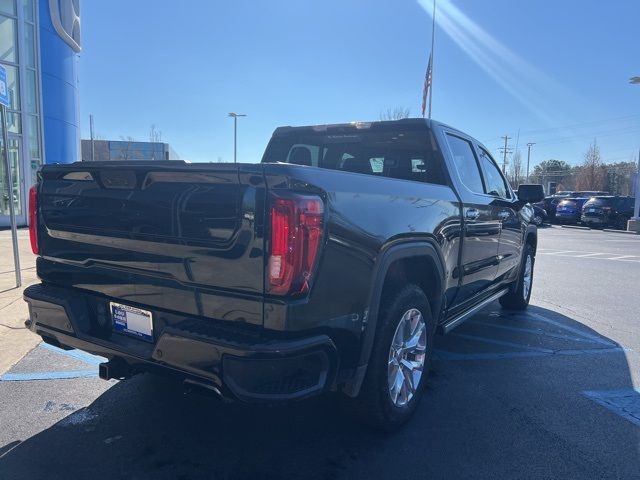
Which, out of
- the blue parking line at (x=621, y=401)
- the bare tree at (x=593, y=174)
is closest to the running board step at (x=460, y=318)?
the blue parking line at (x=621, y=401)

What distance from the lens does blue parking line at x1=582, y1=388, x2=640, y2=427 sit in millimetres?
3443

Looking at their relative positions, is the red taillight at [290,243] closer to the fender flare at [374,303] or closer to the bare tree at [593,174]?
the fender flare at [374,303]

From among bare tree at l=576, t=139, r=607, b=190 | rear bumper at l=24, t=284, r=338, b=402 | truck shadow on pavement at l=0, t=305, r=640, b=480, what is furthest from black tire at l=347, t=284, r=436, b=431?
bare tree at l=576, t=139, r=607, b=190

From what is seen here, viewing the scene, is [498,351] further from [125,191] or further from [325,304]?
[125,191]

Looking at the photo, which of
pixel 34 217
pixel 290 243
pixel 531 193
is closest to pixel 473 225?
pixel 531 193

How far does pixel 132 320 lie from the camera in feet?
8.85

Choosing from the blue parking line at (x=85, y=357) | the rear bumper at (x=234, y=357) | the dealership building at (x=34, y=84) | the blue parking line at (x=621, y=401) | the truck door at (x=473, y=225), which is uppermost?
the dealership building at (x=34, y=84)

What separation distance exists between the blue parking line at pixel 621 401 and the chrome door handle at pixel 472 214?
1554 mm

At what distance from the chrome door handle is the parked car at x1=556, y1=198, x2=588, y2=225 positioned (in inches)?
1000

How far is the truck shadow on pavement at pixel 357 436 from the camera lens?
2695 millimetres

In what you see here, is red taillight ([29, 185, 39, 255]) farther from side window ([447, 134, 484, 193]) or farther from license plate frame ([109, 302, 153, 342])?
side window ([447, 134, 484, 193])

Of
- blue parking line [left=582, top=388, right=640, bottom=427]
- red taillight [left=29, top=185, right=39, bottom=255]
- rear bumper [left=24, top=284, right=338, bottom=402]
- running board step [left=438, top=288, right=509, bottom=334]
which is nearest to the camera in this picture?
rear bumper [left=24, top=284, right=338, bottom=402]

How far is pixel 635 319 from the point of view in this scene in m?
6.08

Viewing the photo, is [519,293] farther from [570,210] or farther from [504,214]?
[570,210]
